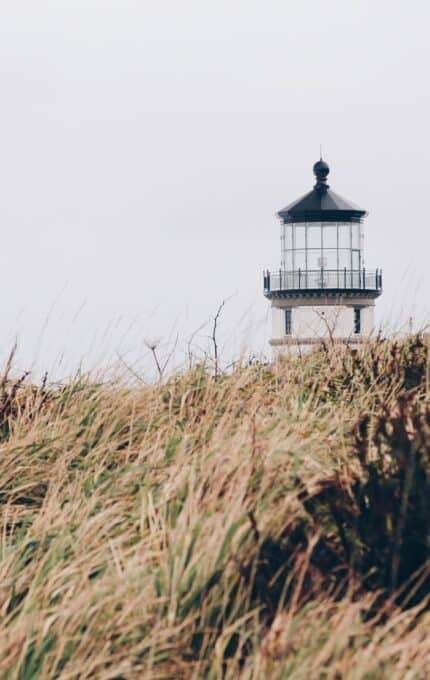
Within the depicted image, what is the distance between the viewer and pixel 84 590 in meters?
4.38

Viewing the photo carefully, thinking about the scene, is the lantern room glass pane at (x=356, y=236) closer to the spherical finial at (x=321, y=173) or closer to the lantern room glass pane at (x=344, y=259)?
the lantern room glass pane at (x=344, y=259)

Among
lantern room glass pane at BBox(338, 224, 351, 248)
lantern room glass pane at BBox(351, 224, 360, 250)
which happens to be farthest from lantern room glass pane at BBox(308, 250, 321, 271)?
lantern room glass pane at BBox(351, 224, 360, 250)

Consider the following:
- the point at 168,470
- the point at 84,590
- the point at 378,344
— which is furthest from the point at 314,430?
the point at 378,344

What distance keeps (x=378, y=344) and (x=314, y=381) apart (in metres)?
1.07

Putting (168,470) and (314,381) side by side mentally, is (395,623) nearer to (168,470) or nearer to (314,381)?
(168,470)

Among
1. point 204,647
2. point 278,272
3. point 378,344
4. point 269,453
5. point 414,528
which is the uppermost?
point 278,272

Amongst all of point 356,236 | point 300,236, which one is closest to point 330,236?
point 300,236

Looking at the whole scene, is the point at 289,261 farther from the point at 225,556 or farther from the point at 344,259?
the point at 225,556

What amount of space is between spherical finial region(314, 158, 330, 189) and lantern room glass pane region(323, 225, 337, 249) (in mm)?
1844

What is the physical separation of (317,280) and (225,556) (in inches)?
1744

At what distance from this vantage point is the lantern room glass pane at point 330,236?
49000 millimetres

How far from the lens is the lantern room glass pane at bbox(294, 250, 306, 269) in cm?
4819

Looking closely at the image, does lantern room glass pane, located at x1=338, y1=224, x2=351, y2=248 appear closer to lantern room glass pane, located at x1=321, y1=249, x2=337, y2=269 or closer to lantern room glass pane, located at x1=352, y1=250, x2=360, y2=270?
lantern room glass pane, located at x1=352, y1=250, x2=360, y2=270

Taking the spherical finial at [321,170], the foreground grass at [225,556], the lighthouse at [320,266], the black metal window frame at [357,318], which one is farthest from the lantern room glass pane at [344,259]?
the foreground grass at [225,556]
